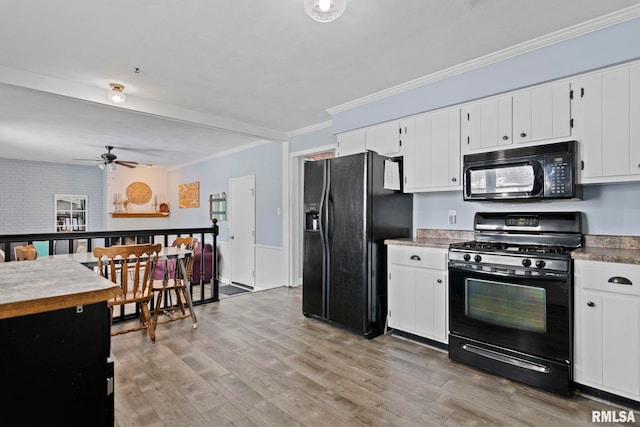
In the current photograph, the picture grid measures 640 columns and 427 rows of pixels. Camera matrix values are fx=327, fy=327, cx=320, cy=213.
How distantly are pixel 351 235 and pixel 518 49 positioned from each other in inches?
82.0

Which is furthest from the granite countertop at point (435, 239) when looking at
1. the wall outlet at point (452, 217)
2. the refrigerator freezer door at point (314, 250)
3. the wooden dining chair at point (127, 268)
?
the wooden dining chair at point (127, 268)

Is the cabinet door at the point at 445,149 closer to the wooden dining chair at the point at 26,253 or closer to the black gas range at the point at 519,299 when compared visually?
the black gas range at the point at 519,299

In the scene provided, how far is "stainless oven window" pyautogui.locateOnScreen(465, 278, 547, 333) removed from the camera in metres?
2.24

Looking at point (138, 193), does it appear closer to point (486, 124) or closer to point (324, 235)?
point (324, 235)

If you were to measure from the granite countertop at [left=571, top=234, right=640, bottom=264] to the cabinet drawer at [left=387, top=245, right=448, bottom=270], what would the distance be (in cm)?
92

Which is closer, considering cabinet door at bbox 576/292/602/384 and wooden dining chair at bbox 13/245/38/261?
cabinet door at bbox 576/292/602/384

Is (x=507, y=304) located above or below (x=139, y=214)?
below

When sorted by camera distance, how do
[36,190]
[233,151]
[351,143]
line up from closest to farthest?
[351,143] → [233,151] → [36,190]

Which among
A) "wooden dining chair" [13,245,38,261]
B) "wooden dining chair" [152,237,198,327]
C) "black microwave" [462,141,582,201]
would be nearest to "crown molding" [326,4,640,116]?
"black microwave" [462,141,582,201]

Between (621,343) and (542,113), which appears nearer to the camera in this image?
(621,343)

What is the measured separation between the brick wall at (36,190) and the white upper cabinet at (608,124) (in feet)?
31.2

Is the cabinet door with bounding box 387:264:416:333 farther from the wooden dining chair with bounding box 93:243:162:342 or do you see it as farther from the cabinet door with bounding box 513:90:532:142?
the wooden dining chair with bounding box 93:243:162:342

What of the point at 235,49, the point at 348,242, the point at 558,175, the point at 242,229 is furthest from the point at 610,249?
the point at 242,229

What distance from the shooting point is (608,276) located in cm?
202
